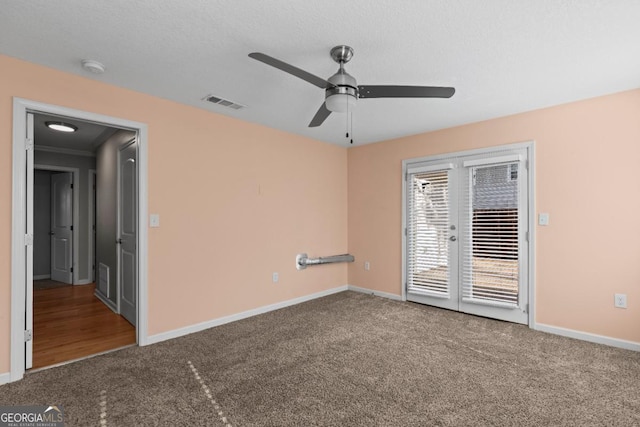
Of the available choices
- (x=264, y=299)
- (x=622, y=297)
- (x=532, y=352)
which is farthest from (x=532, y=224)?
(x=264, y=299)

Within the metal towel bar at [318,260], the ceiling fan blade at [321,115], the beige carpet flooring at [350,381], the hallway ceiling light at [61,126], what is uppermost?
the hallway ceiling light at [61,126]

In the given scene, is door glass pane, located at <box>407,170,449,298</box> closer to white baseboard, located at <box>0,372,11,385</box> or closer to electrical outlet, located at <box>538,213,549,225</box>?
electrical outlet, located at <box>538,213,549,225</box>

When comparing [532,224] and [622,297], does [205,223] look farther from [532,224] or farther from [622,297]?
[622,297]

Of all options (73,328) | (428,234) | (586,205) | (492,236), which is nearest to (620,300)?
(586,205)

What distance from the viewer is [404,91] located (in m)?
2.16

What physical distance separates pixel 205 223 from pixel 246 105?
1385mm

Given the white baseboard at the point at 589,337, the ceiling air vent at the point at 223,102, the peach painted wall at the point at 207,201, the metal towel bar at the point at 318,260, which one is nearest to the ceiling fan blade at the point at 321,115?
the ceiling air vent at the point at 223,102

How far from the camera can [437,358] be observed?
2760mm

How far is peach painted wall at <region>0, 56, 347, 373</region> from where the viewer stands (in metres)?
2.53

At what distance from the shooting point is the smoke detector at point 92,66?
95.8 inches

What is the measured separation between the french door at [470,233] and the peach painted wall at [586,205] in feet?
0.62

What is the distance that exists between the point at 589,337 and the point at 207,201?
4243 millimetres

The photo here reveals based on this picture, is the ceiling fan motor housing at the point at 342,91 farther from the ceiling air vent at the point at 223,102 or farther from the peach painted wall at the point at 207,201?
the peach painted wall at the point at 207,201

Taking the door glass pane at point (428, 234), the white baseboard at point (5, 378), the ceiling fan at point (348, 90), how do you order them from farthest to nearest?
1. the door glass pane at point (428, 234)
2. the white baseboard at point (5, 378)
3. the ceiling fan at point (348, 90)
